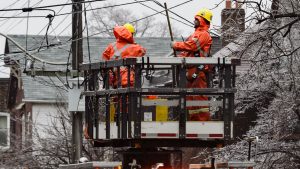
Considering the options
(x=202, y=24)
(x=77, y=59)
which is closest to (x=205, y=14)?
(x=202, y=24)

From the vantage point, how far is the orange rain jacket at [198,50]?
47.9 feet

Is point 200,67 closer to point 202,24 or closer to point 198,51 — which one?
point 198,51

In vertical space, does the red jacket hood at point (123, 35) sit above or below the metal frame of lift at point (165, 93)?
above

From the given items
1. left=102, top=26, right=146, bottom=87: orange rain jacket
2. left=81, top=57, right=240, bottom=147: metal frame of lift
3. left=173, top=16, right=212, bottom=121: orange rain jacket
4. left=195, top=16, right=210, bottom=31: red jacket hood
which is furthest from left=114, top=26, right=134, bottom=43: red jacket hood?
left=195, top=16, right=210, bottom=31: red jacket hood

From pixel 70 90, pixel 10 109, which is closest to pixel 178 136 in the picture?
pixel 70 90

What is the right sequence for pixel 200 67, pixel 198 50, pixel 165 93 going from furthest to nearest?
1. pixel 198 50
2. pixel 200 67
3. pixel 165 93

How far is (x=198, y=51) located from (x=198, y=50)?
0.07 ft

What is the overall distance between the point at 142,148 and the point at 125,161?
0.28 m

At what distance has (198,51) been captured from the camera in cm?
1505

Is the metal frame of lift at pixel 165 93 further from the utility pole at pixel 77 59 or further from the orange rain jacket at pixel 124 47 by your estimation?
the utility pole at pixel 77 59

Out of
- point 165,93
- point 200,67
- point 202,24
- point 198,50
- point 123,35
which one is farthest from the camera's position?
point 123,35

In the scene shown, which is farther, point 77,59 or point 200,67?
point 77,59

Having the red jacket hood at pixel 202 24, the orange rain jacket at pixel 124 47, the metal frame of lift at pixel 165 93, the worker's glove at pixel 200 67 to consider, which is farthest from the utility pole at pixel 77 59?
the worker's glove at pixel 200 67

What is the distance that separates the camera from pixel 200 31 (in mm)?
15258
